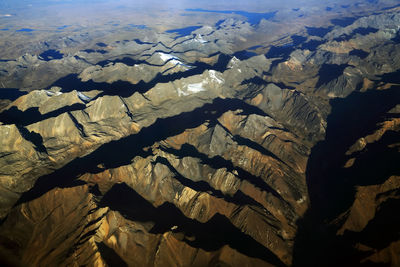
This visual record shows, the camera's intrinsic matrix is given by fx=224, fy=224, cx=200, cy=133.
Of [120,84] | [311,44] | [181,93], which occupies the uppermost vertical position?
[311,44]

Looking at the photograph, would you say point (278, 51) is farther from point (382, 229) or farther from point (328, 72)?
point (382, 229)

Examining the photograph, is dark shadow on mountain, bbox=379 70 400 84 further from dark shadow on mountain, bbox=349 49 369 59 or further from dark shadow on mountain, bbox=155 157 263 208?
dark shadow on mountain, bbox=155 157 263 208

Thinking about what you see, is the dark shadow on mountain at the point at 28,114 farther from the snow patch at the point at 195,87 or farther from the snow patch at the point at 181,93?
the snow patch at the point at 195,87

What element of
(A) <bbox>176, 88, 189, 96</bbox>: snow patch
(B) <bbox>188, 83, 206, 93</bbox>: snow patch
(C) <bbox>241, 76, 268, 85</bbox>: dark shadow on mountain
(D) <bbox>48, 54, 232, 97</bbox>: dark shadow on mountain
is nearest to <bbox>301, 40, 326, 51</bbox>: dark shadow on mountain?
(C) <bbox>241, 76, 268, 85</bbox>: dark shadow on mountain

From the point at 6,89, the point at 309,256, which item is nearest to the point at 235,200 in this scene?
the point at 309,256

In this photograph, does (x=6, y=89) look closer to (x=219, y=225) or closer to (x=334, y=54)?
(x=219, y=225)

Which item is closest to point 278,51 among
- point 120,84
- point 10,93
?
point 120,84

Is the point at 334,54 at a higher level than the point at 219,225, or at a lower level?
higher
